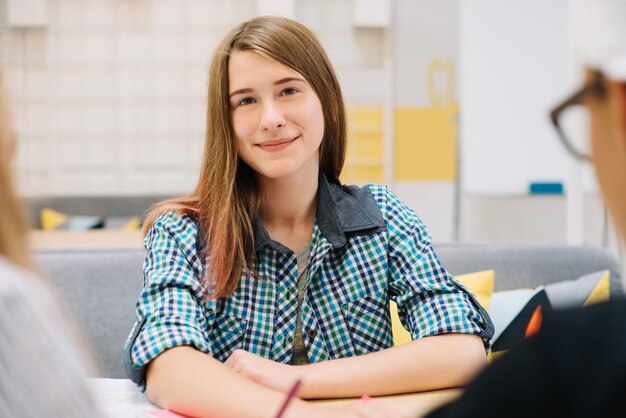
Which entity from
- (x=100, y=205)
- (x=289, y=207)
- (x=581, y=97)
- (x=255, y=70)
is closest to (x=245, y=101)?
(x=255, y=70)

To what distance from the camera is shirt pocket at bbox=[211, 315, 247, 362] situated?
1464 mm

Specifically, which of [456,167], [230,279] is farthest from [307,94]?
[456,167]

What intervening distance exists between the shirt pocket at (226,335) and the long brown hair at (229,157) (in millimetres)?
54

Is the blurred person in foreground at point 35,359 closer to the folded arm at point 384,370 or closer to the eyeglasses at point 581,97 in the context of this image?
the eyeglasses at point 581,97

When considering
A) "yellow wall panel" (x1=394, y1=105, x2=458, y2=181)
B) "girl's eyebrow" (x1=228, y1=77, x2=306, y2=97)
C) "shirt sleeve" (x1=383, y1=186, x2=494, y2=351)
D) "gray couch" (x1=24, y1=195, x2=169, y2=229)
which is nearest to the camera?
"shirt sleeve" (x1=383, y1=186, x2=494, y2=351)

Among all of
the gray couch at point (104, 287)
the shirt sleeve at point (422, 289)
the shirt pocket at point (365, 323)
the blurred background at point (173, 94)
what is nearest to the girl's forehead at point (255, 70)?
the shirt sleeve at point (422, 289)

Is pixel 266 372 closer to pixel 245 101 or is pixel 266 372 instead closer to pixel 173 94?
pixel 245 101

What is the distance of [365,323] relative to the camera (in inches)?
59.6

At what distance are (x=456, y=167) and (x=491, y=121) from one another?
170cm

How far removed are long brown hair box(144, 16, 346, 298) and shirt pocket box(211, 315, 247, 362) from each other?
2.1 inches

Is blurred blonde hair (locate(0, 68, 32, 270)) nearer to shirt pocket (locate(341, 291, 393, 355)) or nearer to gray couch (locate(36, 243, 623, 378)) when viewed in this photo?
shirt pocket (locate(341, 291, 393, 355))

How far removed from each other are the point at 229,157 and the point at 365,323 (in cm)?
39

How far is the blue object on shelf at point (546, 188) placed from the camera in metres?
4.46

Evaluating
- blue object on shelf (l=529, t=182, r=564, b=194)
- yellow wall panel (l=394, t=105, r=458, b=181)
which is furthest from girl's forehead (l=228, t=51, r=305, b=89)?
yellow wall panel (l=394, t=105, r=458, b=181)
